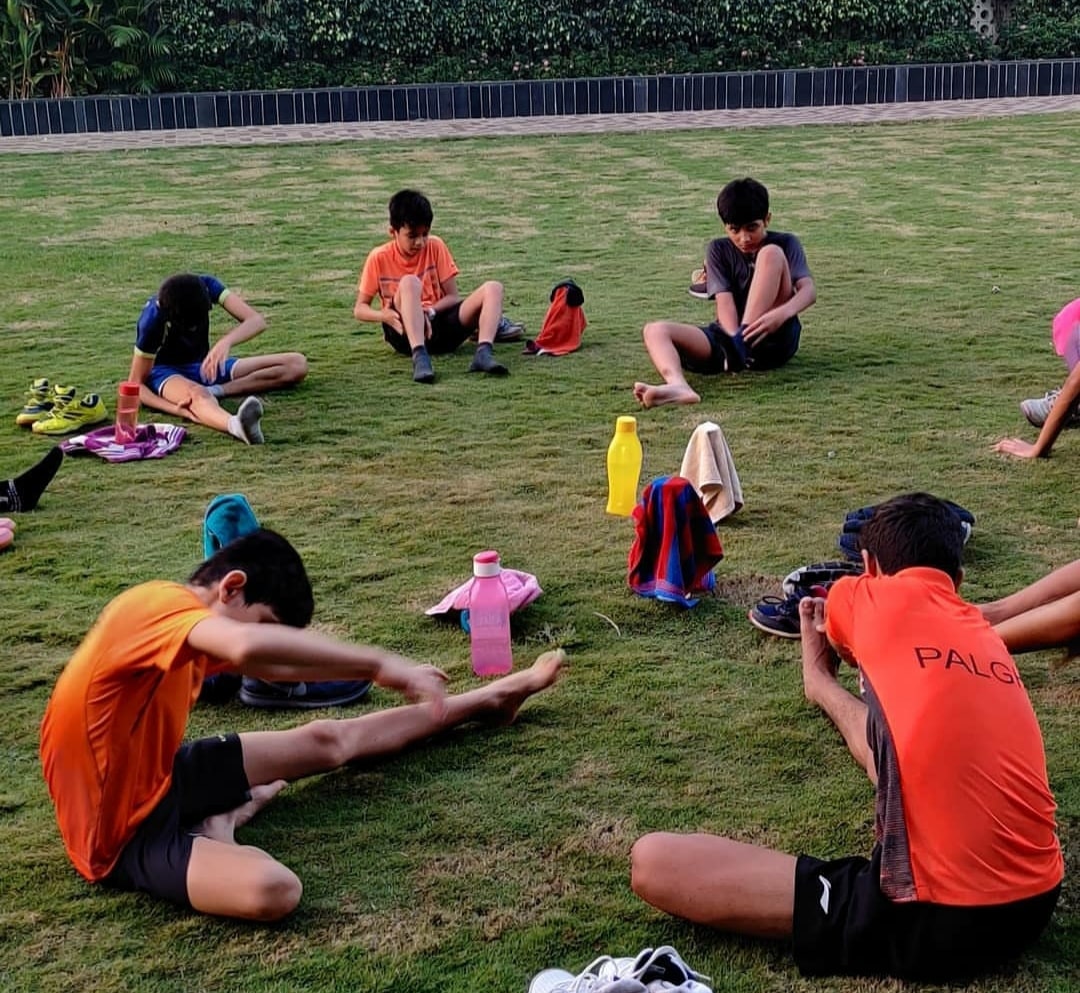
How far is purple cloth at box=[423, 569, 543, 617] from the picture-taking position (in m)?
4.62

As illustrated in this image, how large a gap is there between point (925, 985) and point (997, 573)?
7.51 ft

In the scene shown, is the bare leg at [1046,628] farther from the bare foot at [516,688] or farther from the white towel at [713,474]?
the white towel at [713,474]

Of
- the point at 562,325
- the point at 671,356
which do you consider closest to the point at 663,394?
the point at 671,356

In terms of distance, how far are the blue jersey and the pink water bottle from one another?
125 inches

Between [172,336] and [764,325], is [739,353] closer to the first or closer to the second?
[764,325]

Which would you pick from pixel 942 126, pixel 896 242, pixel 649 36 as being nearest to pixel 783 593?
pixel 896 242

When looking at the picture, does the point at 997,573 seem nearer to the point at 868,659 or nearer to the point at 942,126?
the point at 868,659

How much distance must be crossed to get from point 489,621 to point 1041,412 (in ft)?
10.7

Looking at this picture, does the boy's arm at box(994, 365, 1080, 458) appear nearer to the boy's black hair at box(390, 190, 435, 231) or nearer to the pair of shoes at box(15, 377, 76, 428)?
the boy's black hair at box(390, 190, 435, 231)

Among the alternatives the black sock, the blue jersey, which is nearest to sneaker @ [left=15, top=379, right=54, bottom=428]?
the blue jersey

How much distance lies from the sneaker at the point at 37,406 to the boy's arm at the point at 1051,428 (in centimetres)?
420

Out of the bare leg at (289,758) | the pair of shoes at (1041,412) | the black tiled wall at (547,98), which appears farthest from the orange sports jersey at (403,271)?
the black tiled wall at (547,98)

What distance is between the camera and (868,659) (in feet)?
10.3

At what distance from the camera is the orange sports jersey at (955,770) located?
2873 millimetres
